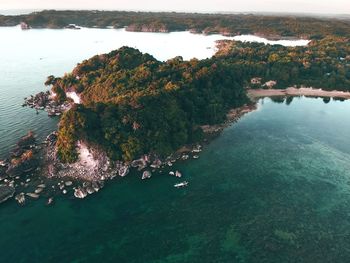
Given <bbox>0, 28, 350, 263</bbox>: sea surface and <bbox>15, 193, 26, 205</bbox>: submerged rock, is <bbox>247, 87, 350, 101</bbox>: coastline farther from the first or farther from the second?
<bbox>15, 193, 26, 205</bbox>: submerged rock

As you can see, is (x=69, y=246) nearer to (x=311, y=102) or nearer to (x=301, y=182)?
(x=301, y=182)

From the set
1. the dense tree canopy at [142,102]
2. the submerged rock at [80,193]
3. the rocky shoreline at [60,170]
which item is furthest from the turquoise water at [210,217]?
the dense tree canopy at [142,102]

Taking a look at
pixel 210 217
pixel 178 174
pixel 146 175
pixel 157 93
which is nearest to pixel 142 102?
pixel 157 93

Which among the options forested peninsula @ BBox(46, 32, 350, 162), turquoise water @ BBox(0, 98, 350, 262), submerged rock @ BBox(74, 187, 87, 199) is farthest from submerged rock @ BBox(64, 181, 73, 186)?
forested peninsula @ BBox(46, 32, 350, 162)

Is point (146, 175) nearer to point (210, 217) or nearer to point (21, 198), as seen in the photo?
point (210, 217)

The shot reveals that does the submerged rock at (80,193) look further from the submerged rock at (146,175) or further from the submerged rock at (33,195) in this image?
the submerged rock at (146,175)

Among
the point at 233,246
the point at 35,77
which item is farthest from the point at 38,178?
the point at 35,77
